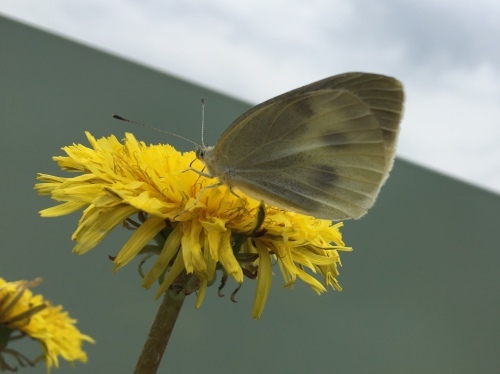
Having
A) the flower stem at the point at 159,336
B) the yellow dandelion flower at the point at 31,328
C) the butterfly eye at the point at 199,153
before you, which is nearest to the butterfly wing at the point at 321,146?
the butterfly eye at the point at 199,153

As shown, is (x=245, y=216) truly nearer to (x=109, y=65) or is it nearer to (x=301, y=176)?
(x=301, y=176)

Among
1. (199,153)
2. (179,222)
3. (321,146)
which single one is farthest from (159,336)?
(321,146)

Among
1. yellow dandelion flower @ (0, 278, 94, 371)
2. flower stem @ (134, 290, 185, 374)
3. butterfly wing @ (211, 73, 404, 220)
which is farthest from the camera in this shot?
butterfly wing @ (211, 73, 404, 220)

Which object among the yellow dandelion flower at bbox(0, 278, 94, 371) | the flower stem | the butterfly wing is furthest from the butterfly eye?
the yellow dandelion flower at bbox(0, 278, 94, 371)

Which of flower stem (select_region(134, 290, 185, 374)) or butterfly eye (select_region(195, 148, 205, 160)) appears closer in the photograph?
flower stem (select_region(134, 290, 185, 374))

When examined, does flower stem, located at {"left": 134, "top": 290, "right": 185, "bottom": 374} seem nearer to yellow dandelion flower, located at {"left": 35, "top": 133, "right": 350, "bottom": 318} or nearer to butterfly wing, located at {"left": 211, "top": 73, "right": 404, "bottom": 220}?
yellow dandelion flower, located at {"left": 35, "top": 133, "right": 350, "bottom": 318}

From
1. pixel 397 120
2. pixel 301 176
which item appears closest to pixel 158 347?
pixel 301 176

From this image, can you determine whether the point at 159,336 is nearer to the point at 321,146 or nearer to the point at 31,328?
the point at 31,328
